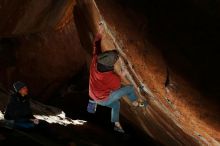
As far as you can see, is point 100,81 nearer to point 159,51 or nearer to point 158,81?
point 158,81

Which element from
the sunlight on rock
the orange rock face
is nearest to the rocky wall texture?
the orange rock face

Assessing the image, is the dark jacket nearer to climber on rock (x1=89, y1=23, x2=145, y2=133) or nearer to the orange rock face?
climber on rock (x1=89, y1=23, x2=145, y2=133)

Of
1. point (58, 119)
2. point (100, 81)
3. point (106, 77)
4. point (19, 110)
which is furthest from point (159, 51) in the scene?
point (58, 119)

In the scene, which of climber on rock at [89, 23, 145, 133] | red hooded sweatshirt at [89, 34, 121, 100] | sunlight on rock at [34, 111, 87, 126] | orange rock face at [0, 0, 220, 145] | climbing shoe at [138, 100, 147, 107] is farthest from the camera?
sunlight on rock at [34, 111, 87, 126]

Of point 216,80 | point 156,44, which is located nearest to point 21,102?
point 156,44

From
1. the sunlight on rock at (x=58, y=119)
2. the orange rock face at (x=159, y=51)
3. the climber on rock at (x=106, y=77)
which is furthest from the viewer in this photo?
the sunlight on rock at (x=58, y=119)

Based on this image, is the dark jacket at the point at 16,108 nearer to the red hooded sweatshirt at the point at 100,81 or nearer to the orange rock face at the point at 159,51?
the red hooded sweatshirt at the point at 100,81

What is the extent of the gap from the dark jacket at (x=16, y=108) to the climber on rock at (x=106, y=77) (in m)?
1.19

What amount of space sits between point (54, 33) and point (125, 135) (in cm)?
317

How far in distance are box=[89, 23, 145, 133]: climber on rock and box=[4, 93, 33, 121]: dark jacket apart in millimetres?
1188

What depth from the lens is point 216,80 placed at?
3.82m

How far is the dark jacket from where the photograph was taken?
232 inches

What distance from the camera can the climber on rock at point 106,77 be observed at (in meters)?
5.38

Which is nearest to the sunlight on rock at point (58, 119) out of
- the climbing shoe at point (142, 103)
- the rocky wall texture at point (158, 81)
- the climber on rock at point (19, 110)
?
the climber on rock at point (19, 110)
